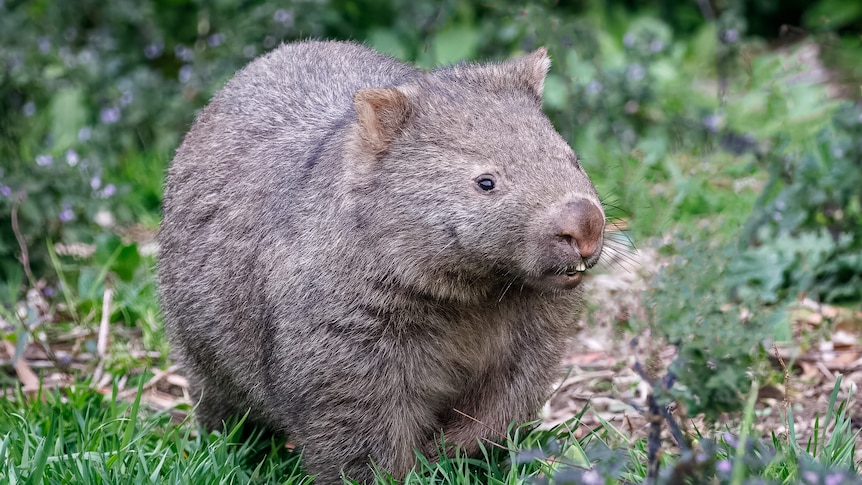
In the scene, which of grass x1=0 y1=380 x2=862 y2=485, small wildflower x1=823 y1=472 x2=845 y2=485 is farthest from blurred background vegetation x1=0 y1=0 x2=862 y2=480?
small wildflower x1=823 y1=472 x2=845 y2=485

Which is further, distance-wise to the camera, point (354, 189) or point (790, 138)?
point (790, 138)

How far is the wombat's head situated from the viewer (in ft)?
12.0

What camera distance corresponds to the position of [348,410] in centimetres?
411

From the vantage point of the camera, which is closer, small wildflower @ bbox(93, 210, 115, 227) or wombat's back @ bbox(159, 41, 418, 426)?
wombat's back @ bbox(159, 41, 418, 426)

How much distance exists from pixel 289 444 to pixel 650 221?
2.72m

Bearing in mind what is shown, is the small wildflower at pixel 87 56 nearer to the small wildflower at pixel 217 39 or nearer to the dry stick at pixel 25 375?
the small wildflower at pixel 217 39

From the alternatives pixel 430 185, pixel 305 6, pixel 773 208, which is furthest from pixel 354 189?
pixel 305 6

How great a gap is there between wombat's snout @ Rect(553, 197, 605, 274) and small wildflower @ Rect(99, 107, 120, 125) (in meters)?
5.52

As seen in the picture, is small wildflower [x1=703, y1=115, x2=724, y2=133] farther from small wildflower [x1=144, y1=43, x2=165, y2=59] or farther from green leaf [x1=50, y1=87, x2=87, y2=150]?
green leaf [x1=50, y1=87, x2=87, y2=150]

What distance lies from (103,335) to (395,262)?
2.67 metres

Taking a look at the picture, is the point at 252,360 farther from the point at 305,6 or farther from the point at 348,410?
the point at 305,6

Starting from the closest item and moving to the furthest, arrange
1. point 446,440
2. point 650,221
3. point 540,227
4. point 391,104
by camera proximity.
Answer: point 540,227 < point 391,104 < point 446,440 < point 650,221

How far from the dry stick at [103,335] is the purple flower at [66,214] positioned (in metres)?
0.59

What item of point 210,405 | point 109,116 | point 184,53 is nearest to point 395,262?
point 210,405
